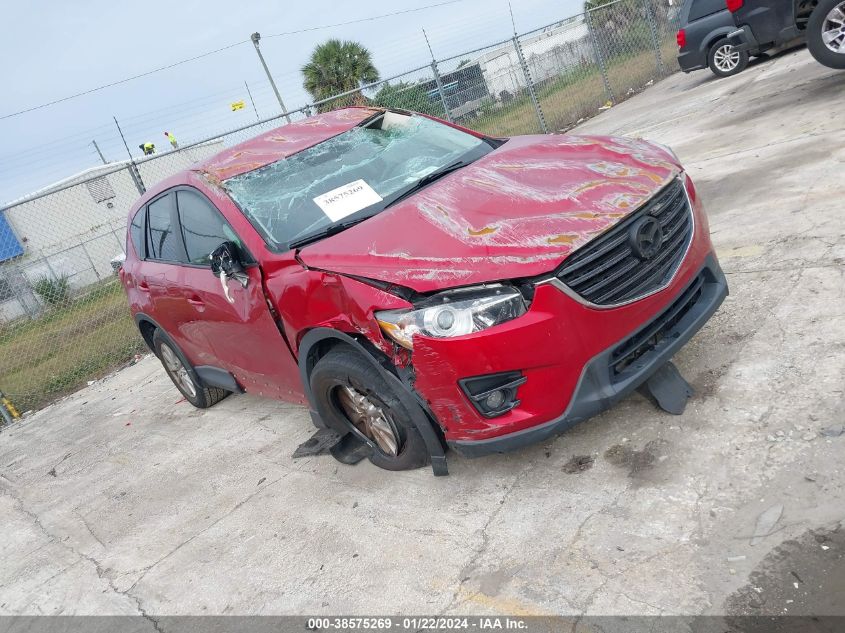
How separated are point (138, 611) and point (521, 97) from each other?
12.6 metres

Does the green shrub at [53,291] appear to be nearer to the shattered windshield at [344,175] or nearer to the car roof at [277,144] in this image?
the car roof at [277,144]

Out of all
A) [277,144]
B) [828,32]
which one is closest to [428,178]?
[277,144]

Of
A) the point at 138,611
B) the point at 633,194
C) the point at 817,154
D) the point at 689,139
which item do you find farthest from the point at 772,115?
the point at 138,611

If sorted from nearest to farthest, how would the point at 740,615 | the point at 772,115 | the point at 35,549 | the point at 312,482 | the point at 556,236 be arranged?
the point at 740,615, the point at 556,236, the point at 312,482, the point at 35,549, the point at 772,115

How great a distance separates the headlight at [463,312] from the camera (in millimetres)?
2838

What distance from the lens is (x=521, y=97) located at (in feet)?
46.0

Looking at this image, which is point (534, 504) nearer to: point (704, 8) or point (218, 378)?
point (218, 378)

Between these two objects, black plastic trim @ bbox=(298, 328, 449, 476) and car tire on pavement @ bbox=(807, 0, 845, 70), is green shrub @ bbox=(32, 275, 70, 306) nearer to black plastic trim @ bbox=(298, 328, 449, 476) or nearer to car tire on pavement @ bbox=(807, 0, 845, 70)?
black plastic trim @ bbox=(298, 328, 449, 476)

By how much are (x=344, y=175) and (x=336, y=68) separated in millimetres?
19937

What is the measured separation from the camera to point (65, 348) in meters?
10.1

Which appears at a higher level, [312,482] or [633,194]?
[633,194]

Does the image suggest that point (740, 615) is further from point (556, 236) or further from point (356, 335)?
point (356, 335)

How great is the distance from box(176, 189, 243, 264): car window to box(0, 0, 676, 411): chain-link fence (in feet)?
9.14

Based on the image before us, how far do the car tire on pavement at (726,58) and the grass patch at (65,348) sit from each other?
10456 mm
